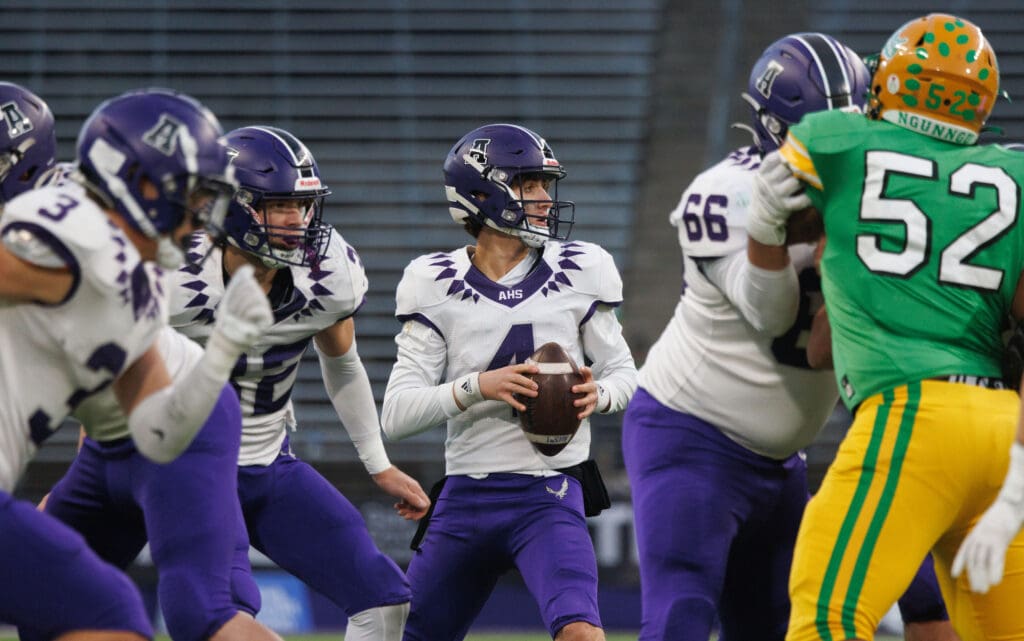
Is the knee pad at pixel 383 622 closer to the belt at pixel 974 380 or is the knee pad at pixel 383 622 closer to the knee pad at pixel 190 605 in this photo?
the knee pad at pixel 190 605

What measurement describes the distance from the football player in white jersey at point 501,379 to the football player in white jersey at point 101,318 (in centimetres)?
119

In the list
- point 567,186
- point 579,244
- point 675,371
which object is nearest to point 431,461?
point 567,186

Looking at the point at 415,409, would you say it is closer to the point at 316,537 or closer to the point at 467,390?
the point at 467,390

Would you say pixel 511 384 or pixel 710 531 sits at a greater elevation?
pixel 511 384

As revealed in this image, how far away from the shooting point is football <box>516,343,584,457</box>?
4.20m

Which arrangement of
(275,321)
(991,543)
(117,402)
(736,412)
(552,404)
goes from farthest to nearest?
(275,321) < (552,404) < (736,412) < (117,402) < (991,543)

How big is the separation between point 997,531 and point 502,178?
2122mm

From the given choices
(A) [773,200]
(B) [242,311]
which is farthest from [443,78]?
(B) [242,311]

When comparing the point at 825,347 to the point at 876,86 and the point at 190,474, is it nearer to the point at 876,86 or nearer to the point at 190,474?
the point at 876,86

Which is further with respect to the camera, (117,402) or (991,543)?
(117,402)

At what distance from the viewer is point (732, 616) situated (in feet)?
13.6

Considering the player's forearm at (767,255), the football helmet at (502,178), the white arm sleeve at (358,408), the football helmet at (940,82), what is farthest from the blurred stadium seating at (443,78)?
the football helmet at (940,82)

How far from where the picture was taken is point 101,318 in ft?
10.1

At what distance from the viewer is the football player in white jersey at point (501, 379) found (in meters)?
4.27
